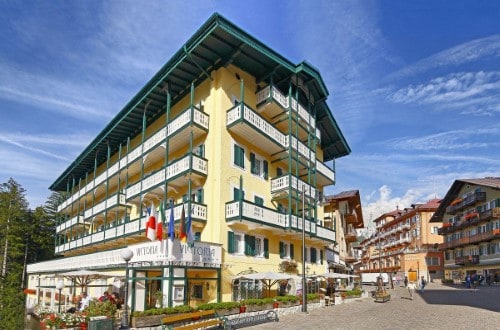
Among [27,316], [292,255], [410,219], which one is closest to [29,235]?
[27,316]

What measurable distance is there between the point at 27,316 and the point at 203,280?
16.3 m

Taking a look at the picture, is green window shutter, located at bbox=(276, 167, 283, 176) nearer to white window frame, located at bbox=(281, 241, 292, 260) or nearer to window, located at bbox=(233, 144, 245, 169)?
window, located at bbox=(233, 144, 245, 169)

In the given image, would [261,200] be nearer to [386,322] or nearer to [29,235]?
[386,322]

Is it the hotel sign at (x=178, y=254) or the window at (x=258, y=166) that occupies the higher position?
the window at (x=258, y=166)

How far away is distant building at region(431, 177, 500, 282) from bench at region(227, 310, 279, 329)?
48.2m

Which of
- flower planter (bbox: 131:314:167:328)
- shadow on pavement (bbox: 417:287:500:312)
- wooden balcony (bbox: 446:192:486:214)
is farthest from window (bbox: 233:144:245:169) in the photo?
wooden balcony (bbox: 446:192:486:214)

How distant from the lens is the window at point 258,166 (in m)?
30.8

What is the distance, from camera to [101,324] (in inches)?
669

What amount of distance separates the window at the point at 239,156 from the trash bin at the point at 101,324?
1388 centimetres

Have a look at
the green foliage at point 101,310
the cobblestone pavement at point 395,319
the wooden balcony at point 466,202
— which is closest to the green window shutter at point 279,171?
the cobblestone pavement at point 395,319

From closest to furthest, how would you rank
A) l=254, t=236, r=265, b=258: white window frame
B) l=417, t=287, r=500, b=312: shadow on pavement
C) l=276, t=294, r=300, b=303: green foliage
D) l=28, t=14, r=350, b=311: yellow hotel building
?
l=28, t=14, r=350, b=311: yellow hotel building → l=276, t=294, r=300, b=303: green foliage → l=417, t=287, r=500, b=312: shadow on pavement → l=254, t=236, r=265, b=258: white window frame

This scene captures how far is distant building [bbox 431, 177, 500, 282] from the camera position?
6222cm

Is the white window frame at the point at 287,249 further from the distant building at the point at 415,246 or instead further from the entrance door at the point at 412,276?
the entrance door at the point at 412,276

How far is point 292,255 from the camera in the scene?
33.9 m
